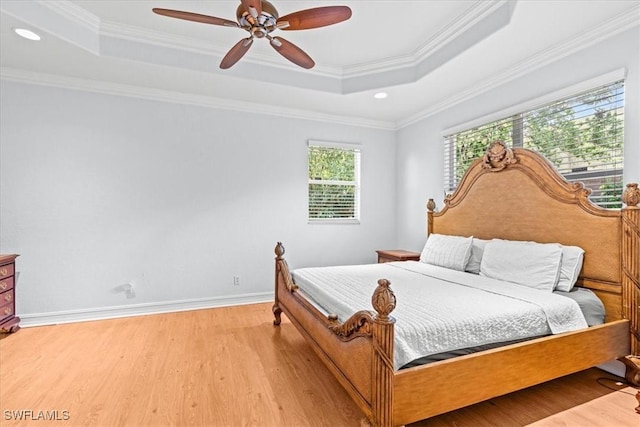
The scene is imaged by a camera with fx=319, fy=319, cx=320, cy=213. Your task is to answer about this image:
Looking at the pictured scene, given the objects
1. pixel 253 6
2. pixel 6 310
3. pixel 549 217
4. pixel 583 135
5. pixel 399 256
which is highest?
pixel 253 6

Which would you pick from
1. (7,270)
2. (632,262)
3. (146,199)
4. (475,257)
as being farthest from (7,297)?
(632,262)

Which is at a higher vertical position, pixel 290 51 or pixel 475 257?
pixel 290 51

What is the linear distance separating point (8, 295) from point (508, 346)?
171 inches

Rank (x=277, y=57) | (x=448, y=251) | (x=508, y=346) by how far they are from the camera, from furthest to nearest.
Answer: (x=277, y=57), (x=448, y=251), (x=508, y=346)

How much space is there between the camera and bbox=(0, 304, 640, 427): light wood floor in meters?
1.86

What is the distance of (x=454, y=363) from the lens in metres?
1.61

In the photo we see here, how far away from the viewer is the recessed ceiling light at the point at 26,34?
2.56m

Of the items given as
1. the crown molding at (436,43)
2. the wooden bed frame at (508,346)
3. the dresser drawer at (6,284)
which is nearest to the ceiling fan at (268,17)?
the crown molding at (436,43)

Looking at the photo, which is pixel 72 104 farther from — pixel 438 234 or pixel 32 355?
pixel 438 234

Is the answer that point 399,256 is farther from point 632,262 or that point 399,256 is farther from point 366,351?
point 366,351

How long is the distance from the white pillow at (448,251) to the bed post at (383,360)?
2021 millimetres

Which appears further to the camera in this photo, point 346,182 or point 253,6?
point 346,182

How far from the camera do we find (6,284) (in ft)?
10.2

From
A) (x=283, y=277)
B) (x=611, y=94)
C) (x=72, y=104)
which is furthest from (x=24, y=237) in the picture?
(x=611, y=94)
